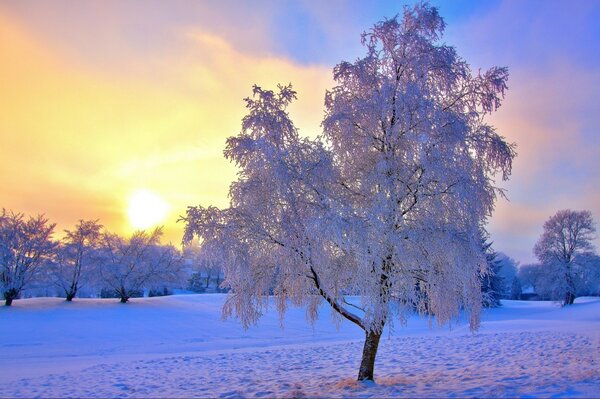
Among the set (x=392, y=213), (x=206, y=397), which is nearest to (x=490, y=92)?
(x=392, y=213)

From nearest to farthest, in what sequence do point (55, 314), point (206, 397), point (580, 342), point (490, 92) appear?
1. point (206, 397)
2. point (490, 92)
3. point (580, 342)
4. point (55, 314)

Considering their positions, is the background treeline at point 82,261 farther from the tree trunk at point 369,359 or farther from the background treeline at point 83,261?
the tree trunk at point 369,359

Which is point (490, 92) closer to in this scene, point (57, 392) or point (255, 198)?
point (255, 198)

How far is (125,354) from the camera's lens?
15023 millimetres

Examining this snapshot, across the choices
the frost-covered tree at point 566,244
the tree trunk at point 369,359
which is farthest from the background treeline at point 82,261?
the frost-covered tree at point 566,244

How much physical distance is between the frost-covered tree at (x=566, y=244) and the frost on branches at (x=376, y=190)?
3899 cm

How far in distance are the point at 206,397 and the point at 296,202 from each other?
410 centimetres

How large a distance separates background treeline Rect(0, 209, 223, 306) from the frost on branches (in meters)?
17.1

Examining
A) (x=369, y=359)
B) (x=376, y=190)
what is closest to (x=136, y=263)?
(x=369, y=359)

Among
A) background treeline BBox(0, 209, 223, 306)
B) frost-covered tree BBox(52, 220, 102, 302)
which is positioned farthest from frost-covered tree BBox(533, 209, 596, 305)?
frost-covered tree BBox(52, 220, 102, 302)

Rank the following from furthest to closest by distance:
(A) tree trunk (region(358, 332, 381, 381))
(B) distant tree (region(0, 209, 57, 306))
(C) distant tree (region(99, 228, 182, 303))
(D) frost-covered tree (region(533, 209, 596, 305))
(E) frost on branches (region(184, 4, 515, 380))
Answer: (D) frost-covered tree (region(533, 209, 596, 305))
(C) distant tree (region(99, 228, 182, 303))
(B) distant tree (region(0, 209, 57, 306))
(A) tree trunk (region(358, 332, 381, 381))
(E) frost on branches (region(184, 4, 515, 380))

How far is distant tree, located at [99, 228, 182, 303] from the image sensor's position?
2917 centimetres

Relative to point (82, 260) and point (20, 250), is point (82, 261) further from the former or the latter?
point (20, 250)

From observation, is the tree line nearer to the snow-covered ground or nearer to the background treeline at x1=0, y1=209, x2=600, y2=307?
the background treeline at x1=0, y1=209, x2=600, y2=307
